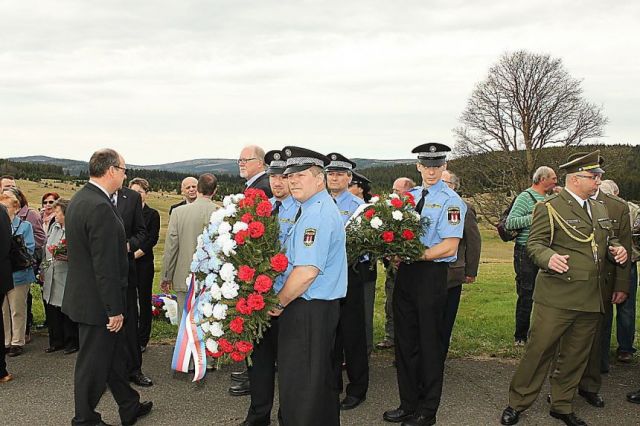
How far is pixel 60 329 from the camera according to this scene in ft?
26.1

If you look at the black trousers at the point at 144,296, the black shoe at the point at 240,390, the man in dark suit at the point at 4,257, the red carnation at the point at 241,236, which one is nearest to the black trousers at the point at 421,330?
the black shoe at the point at 240,390

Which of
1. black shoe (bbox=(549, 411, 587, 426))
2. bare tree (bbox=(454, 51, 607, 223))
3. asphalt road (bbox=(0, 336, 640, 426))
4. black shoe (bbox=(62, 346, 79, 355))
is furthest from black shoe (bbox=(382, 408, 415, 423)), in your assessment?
bare tree (bbox=(454, 51, 607, 223))

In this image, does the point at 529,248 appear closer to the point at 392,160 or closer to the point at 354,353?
the point at 354,353

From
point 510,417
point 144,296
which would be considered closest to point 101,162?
point 144,296

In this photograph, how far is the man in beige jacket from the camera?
6.97 m

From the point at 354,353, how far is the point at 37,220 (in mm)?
5235

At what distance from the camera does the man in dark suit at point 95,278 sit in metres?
4.91

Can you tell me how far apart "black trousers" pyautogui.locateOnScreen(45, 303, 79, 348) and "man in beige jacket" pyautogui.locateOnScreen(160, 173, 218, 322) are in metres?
1.80

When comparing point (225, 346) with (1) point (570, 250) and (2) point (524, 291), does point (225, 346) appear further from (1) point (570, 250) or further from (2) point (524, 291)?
(2) point (524, 291)

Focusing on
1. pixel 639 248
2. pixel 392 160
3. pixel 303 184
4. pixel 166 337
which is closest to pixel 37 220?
pixel 166 337

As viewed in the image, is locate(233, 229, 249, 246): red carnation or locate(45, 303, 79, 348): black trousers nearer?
locate(233, 229, 249, 246): red carnation

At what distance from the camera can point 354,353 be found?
6.05 metres

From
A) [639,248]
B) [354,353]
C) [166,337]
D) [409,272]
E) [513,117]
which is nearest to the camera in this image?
[409,272]

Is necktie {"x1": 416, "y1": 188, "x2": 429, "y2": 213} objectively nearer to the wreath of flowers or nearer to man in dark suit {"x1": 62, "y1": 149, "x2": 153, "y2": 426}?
the wreath of flowers
